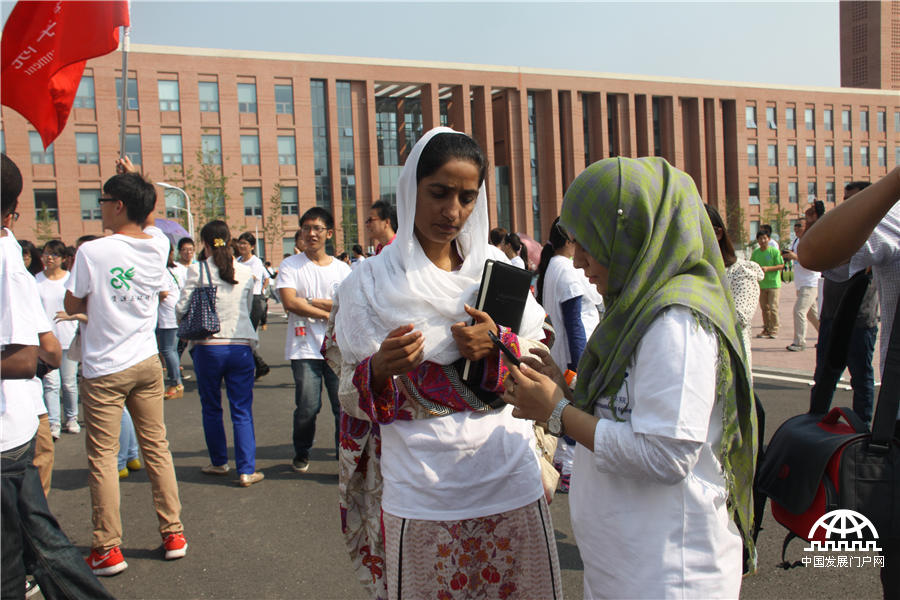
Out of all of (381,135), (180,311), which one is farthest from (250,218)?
(180,311)

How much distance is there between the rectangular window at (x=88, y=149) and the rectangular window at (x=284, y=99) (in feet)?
38.9

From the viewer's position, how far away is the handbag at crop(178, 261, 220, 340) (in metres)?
5.30

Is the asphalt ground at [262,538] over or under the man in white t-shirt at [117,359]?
under

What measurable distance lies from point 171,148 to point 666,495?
4719 centimetres

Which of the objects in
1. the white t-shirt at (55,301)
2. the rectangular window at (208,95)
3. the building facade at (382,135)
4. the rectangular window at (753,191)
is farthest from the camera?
the rectangular window at (753,191)

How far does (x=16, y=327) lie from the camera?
2.45m

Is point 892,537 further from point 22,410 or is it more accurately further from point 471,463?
point 22,410

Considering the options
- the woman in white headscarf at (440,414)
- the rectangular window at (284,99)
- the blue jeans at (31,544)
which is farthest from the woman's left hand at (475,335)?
the rectangular window at (284,99)

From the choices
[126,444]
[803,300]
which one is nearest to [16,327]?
[126,444]

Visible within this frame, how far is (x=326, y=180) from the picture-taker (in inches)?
1913

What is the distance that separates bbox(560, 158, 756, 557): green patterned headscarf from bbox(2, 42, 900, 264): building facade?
34427 millimetres

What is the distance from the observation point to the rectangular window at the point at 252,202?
4562 cm

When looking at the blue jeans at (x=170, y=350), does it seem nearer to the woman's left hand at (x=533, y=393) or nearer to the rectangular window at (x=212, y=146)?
the woman's left hand at (x=533, y=393)

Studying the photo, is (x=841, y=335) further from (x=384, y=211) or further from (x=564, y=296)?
(x=384, y=211)
